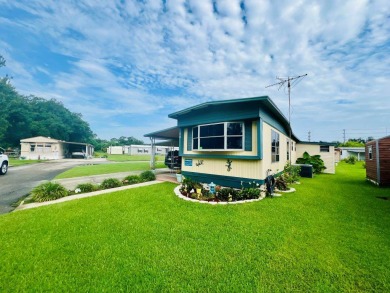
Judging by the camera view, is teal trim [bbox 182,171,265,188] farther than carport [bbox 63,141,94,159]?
No

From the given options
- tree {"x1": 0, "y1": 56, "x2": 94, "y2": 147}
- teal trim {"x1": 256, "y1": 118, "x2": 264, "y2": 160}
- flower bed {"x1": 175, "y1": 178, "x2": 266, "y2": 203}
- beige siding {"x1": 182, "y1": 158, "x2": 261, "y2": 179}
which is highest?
tree {"x1": 0, "y1": 56, "x2": 94, "y2": 147}

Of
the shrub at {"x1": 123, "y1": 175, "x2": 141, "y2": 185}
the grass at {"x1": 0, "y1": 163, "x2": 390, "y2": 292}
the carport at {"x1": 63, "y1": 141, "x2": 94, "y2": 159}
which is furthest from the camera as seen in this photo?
the carport at {"x1": 63, "y1": 141, "x2": 94, "y2": 159}

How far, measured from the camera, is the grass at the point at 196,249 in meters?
2.28

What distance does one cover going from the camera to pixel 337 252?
2.93 m

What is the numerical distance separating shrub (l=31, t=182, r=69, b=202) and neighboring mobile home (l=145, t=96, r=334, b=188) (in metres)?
5.49

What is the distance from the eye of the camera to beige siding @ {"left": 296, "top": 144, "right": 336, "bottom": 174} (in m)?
14.5

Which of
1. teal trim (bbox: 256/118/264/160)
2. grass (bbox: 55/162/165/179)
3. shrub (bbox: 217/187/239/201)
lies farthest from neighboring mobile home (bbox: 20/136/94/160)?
teal trim (bbox: 256/118/264/160)

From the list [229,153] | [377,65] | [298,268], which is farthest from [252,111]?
[377,65]

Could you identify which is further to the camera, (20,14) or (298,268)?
(20,14)

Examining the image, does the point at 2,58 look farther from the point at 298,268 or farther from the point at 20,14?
the point at 298,268

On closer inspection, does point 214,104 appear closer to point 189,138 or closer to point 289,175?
point 189,138

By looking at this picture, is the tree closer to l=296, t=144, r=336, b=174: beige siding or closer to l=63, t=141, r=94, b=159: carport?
l=63, t=141, r=94, b=159: carport

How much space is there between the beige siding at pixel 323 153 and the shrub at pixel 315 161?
551 millimetres

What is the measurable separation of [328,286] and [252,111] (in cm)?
534
